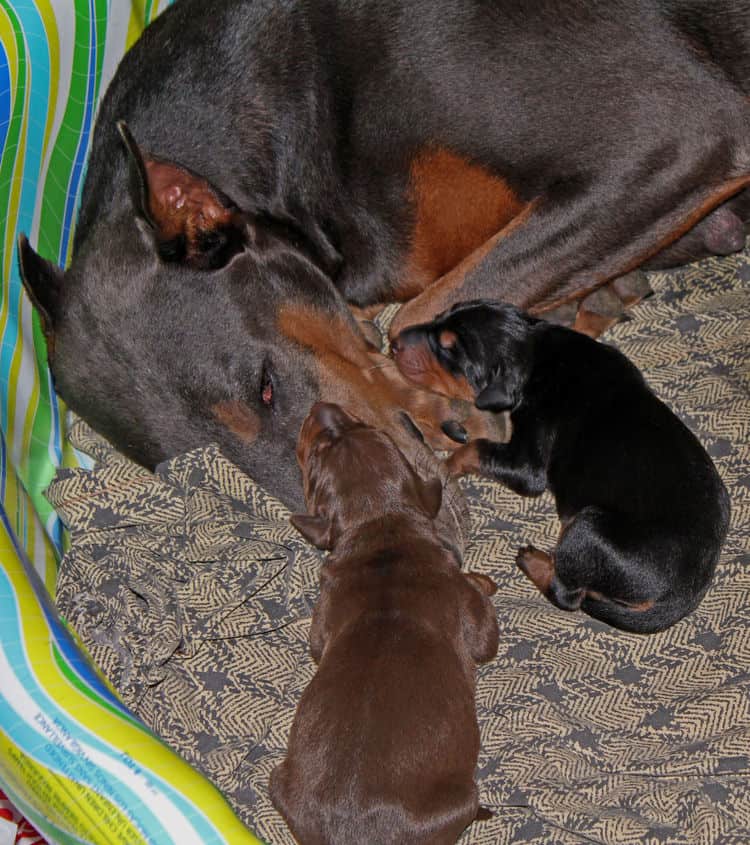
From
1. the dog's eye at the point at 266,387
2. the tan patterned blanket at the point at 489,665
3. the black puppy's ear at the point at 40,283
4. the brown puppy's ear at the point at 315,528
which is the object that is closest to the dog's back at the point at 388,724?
the brown puppy's ear at the point at 315,528

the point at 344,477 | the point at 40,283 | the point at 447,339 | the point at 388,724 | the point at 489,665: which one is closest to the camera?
the point at 388,724

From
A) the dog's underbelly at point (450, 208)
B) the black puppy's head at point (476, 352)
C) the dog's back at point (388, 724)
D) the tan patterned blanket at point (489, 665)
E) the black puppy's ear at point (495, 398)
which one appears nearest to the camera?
the dog's back at point (388, 724)

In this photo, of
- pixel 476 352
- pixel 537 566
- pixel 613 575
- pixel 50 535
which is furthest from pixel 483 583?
pixel 50 535

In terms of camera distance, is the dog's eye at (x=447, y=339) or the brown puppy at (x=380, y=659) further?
the dog's eye at (x=447, y=339)

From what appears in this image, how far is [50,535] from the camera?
137 inches

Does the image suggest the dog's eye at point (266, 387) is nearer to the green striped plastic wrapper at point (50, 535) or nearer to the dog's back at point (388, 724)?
the dog's back at point (388, 724)

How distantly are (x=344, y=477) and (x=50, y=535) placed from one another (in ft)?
3.72

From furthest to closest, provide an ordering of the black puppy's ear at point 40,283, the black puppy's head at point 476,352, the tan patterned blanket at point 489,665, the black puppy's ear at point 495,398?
the black puppy's ear at point 495,398 → the black puppy's head at point 476,352 → the black puppy's ear at point 40,283 → the tan patterned blanket at point 489,665

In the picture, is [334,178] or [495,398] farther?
[495,398]

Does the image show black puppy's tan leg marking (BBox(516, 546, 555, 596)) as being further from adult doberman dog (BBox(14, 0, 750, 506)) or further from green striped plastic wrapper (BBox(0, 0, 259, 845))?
green striped plastic wrapper (BBox(0, 0, 259, 845))

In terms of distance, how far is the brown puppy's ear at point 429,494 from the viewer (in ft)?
9.50

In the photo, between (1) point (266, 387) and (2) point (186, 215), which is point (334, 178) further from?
(1) point (266, 387)

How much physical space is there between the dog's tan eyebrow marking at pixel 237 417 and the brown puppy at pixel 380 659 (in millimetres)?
131

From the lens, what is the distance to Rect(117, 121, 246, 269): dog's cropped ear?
2.72m
